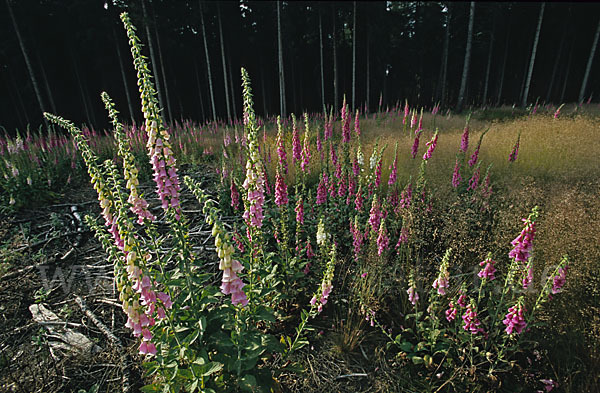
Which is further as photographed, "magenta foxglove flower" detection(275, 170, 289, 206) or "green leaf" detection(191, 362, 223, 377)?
"magenta foxglove flower" detection(275, 170, 289, 206)

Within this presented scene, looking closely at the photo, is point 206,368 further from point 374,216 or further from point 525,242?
point 525,242

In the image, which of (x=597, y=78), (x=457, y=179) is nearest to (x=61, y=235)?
(x=457, y=179)

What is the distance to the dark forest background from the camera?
1638 cm

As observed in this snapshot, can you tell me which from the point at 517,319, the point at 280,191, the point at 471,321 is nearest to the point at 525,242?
the point at 517,319

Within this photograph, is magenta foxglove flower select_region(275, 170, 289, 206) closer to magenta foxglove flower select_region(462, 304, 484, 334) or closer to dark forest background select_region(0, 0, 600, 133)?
magenta foxglove flower select_region(462, 304, 484, 334)

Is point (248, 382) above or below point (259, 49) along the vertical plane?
below

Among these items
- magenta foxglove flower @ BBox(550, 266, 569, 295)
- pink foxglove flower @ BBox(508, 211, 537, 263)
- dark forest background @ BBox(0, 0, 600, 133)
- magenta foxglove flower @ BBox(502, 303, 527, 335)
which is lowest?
magenta foxglove flower @ BBox(502, 303, 527, 335)

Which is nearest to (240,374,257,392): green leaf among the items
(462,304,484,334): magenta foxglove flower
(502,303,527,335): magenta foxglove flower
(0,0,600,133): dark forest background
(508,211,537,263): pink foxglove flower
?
(462,304,484,334): magenta foxglove flower

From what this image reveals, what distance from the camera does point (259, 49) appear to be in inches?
895

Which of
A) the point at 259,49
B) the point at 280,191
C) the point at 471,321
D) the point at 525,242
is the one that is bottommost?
the point at 471,321

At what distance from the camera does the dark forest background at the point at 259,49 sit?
53.7 ft

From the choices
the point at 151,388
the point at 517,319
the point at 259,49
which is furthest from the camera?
the point at 259,49

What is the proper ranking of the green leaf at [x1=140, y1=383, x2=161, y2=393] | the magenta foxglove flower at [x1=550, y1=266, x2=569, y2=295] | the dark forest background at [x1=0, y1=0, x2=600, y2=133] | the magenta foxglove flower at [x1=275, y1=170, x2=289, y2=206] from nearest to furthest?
the green leaf at [x1=140, y1=383, x2=161, y2=393] < the magenta foxglove flower at [x1=550, y1=266, x2=569, y2=295] < the magenta foxglove flower at [x1=275, y1=170, x2=289, y2=206] < the dark forest background at [x1=0, y1=0, x2=600, y2=133]

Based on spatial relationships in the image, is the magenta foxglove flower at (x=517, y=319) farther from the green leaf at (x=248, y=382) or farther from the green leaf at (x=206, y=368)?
the green leaf at (x=206, y=368)
